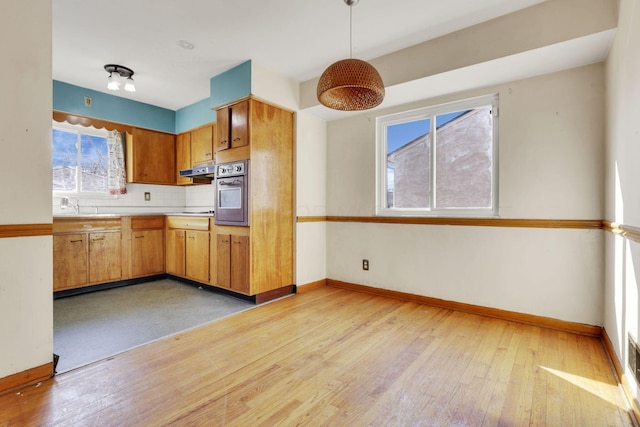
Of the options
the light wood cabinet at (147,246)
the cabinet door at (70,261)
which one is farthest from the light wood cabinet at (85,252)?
the light wood cabinet at (147,246)

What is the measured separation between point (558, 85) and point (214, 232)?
11.8 ft

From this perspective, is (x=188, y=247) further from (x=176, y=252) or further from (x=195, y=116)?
(x=195, y=116)

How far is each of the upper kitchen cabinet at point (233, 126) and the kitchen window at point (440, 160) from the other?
→ 1.53m

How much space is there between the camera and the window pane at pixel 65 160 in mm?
3844

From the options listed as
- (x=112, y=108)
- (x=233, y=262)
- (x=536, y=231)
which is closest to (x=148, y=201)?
(x=112, y=108)

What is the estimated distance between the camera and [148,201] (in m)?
4.61

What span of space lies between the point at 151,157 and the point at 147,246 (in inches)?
51.7

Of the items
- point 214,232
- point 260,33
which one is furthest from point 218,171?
point 260,33

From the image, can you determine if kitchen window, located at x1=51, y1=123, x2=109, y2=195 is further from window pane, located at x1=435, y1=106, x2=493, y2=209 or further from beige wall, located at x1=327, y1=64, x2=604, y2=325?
window pane, located at x1=435, y1=106, x2=493, y2=209

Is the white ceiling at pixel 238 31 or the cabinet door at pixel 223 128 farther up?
the white ceiling at pixel 238 31

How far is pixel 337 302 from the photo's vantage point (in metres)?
3.21

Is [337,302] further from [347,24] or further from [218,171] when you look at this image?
[347,24]

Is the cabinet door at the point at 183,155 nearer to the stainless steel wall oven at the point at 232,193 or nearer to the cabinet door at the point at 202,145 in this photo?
the cabinet door at the point at 202,145

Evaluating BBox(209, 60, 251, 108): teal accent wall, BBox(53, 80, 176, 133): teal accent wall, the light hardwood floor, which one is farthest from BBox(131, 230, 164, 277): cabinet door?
the light hardwood floor
